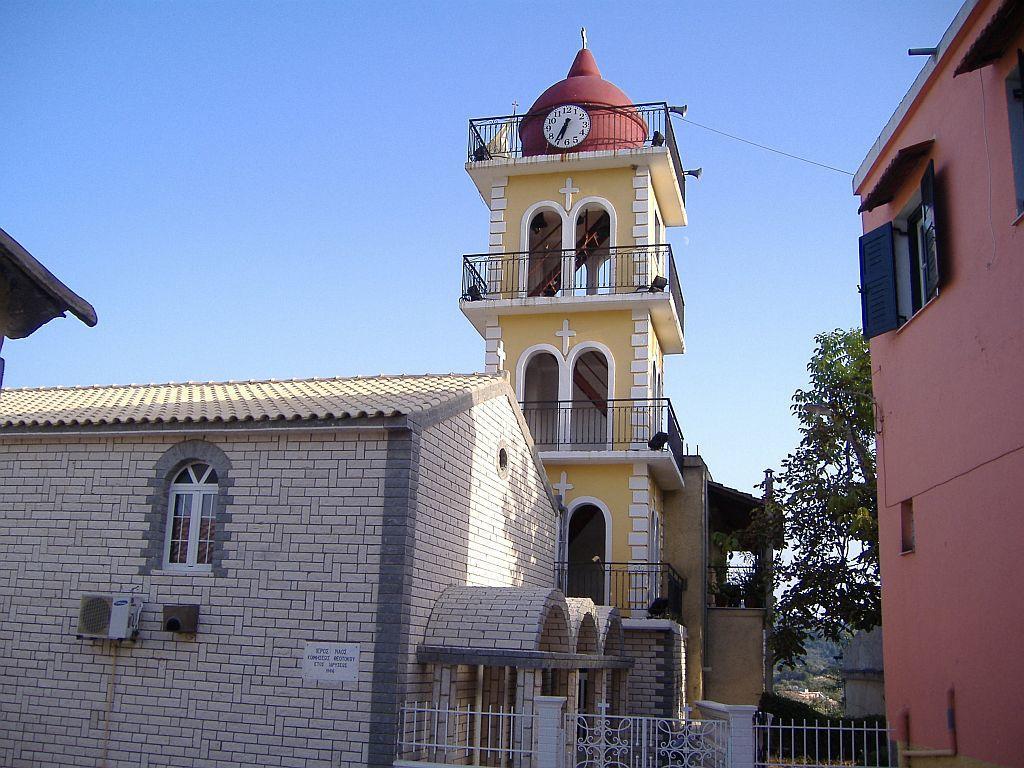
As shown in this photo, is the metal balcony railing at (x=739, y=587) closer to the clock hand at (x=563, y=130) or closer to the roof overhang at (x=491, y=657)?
the clock hand at (x=563, y=130)

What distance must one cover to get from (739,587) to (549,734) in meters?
14.5

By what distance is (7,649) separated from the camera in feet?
43.4

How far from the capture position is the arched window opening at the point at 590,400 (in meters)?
22.9

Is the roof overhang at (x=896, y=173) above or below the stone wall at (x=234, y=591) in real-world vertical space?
above

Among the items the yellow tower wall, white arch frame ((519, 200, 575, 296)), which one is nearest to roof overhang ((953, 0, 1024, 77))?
the yellow tower wall

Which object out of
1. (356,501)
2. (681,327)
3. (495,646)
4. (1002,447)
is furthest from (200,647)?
(681,327)

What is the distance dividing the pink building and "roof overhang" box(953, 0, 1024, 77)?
0.05 ft

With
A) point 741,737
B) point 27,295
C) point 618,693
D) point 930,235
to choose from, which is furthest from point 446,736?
point 930,235

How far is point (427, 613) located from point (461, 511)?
1886mm

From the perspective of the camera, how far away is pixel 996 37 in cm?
982

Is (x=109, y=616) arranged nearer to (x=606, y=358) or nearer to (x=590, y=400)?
(x=590, y=400)

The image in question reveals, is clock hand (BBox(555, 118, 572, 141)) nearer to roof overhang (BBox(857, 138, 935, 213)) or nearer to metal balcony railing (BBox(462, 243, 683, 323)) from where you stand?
metal balcony railing (BBox(462, 243, 683, 323))

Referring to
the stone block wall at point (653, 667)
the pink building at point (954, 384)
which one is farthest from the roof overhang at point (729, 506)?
the pink building at point (954, 384)

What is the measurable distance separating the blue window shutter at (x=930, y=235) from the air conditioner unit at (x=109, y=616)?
9943 mm
